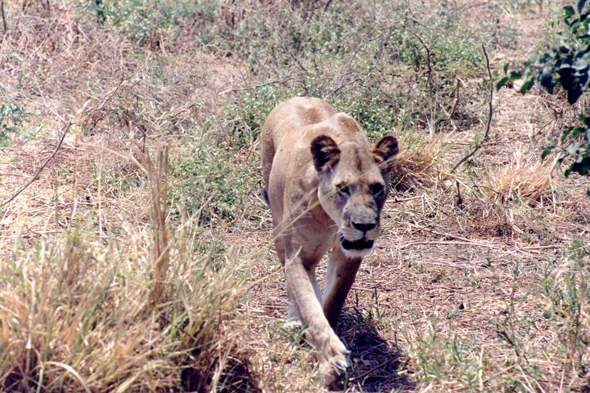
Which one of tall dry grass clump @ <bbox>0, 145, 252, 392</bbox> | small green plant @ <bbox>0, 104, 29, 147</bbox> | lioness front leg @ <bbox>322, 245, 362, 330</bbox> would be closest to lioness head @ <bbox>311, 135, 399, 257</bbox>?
lioness front leg @ <bbox>322, 245, 362, 330</bbox>

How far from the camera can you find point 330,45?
29.5ft

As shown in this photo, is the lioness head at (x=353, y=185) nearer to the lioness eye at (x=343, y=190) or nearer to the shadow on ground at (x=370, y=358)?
the lioness eye at (x=343, y=190)

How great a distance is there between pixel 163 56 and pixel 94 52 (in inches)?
35.9

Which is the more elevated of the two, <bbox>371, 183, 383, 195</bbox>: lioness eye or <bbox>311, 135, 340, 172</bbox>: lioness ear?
<bbox>311, 135, 340, 172</bbox>: lioness ear

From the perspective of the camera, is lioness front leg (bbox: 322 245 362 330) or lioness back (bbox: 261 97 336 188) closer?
lioness front leg (bbox: 322 245 362 330)

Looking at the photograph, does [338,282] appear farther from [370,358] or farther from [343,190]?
[343,190]

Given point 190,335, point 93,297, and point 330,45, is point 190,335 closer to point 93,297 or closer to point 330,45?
point 93,297

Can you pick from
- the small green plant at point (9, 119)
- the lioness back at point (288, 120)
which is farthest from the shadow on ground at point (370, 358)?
the small green plant at point (9, 119)

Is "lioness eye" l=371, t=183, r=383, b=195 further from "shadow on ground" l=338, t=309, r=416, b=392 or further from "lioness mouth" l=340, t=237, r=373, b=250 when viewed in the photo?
"shadow on ground" l=338, t=309, r=416, b=392

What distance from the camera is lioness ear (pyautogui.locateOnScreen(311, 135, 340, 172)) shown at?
406 cm

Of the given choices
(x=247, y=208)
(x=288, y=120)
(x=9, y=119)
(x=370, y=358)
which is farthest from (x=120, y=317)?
(x=9, y=119)

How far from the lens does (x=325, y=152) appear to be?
4.08 metres

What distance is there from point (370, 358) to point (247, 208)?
2554 mm

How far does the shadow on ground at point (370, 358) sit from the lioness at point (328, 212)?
225 millimetres
